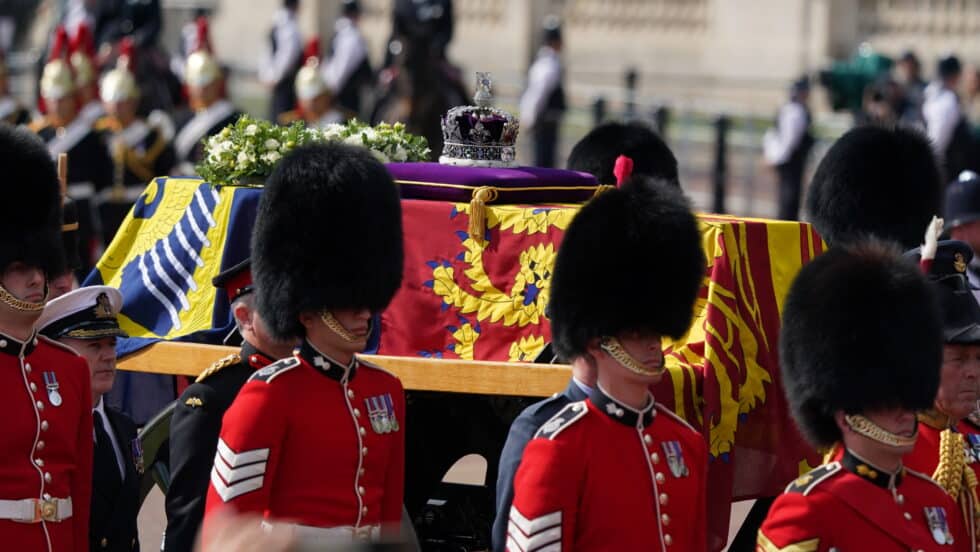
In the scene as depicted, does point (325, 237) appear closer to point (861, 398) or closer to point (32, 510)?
point (32, 510)

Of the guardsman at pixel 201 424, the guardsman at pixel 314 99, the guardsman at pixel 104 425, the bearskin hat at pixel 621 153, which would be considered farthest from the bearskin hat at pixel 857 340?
the guardsman at pixel 314 99

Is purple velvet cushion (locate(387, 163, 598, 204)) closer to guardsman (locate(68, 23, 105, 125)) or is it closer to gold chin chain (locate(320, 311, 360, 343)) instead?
gold chin chain (locate(320, 311, 360, 343))

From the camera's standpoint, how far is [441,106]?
15.4 metres

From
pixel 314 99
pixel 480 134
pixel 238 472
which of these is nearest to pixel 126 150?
pixel 314 99

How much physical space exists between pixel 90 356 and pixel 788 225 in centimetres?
196

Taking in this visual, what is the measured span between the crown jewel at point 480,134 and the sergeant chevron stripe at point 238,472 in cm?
195

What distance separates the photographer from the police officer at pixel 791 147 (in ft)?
54.3

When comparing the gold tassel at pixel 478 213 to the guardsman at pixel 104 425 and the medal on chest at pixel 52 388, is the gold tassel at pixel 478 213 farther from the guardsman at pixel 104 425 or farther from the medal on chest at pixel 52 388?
the medal on chest at pixel 52 388

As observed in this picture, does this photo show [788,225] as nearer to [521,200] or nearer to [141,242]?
[521,200]

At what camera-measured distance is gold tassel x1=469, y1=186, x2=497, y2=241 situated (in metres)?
6.06

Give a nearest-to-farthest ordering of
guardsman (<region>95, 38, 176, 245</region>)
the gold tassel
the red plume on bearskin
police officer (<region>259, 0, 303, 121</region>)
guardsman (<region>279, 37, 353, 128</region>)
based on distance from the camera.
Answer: the gold tassel < guardsman (<region>95, 38, 176, 245</region>) < guardsman (<region>279, 37, 353, 128</region>) < the red plume on bearskin < police officer (<region>259, 0, 303, 121</region>)

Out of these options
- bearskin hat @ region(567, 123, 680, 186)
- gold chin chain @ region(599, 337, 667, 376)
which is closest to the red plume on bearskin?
bearskin hat @ region(567, 123, 680, 186)

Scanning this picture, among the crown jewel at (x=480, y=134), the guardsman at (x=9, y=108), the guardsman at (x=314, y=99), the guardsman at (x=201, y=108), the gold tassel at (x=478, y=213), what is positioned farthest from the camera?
the guardsman at (x=314, y=99)

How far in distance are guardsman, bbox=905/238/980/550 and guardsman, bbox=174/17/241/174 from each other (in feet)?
30.5
